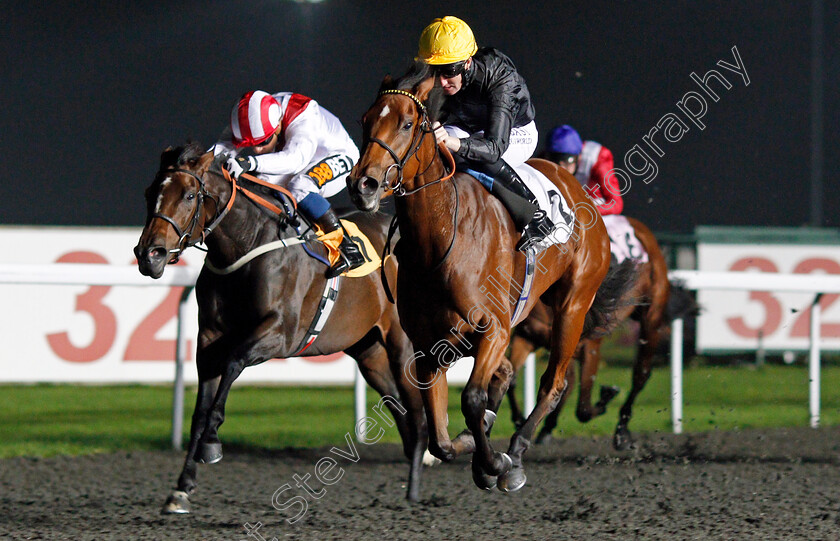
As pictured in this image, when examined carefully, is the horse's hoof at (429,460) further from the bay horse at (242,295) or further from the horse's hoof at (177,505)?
the horse's hoof at (177,505)

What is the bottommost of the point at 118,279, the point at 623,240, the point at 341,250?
the point at 118,279

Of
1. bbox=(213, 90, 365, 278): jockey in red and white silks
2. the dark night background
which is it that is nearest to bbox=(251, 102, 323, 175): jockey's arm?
bbox=(213, 90, 365, 278): jockey in red and white silks

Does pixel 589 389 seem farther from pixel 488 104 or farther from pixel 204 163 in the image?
pixel 204 163

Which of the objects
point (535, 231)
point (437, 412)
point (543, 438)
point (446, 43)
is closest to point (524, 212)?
point (535, 231)

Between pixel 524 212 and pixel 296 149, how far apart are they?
1.23 m

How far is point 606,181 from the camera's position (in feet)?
16.9

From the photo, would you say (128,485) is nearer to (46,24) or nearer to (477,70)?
(477,70)

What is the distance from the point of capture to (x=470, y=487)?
13.9 feet

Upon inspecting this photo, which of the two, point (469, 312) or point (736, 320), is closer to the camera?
point (469, 312)

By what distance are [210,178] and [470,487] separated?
1.74 meters

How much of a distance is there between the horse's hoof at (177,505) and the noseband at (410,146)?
153 cm

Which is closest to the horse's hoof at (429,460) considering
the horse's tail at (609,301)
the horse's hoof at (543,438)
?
the horse's hoof at (543,438)

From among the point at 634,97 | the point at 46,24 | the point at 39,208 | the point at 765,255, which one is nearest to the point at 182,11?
the point at 46,24

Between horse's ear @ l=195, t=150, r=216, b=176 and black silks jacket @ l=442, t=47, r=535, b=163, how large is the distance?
2.99 feet
